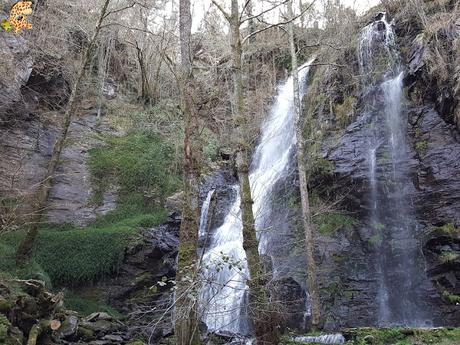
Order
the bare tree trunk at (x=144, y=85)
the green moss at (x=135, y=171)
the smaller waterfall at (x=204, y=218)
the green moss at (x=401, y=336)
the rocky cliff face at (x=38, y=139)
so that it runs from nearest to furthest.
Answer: the green moss at (x=401, y=336) < the rocky cliff face at (x=38, y=139) < the smaller waterfall at (x=204, y=218) < the green moss at (x=135, y=171) < the bare tree trunk at (x=144, y=85)

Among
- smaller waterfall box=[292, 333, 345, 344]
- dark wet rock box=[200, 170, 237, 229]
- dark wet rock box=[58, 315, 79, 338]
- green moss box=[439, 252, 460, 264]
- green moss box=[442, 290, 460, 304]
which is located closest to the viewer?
dark wet rock box=[58, 315, 79, 338]

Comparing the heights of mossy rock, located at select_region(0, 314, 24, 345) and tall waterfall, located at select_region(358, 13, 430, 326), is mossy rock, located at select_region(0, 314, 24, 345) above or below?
below

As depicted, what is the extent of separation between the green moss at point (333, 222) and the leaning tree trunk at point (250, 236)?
6.16 m

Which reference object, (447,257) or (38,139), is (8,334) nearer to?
(447,257)

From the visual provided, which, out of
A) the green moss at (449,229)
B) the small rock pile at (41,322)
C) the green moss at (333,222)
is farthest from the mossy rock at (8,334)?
the green moss at (449,229)

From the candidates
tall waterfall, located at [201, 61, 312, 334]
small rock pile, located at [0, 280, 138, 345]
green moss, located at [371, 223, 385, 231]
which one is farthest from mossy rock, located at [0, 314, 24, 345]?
green moss, located at [371, 223, 385, 231]

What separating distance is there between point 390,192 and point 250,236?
719 cm

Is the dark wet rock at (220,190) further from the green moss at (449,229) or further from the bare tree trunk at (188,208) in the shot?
the bare tree trunk at (188,208)

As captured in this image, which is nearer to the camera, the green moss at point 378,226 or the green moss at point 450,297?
the green moss at point 450,297

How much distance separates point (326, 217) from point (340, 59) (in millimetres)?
6399

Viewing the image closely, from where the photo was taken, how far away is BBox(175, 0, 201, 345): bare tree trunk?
469cm

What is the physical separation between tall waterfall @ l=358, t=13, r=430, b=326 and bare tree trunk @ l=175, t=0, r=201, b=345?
274 inches

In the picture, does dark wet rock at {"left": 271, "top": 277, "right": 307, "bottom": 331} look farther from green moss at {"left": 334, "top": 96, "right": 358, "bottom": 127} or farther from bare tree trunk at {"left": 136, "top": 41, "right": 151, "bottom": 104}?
bare tree trunk at {"left": 136, "top": 41, "right": 151, "bottom": 104}

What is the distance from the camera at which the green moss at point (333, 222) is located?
12.0 m
